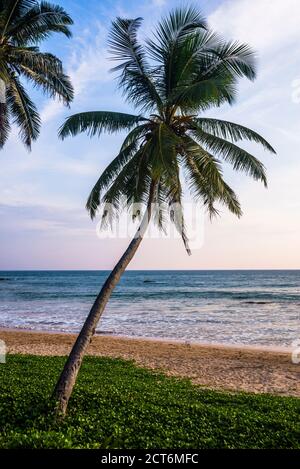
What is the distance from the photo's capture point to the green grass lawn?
5.46 metres

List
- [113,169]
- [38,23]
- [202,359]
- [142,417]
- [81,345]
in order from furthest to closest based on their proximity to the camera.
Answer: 1. [202,359]
2. [38,23]
3. [113,169]
4. [81,345]
5. [142,417]

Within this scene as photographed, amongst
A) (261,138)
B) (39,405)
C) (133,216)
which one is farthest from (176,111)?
(39,405)

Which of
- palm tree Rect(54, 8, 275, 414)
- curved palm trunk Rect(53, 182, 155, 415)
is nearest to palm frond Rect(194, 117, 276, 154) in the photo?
→ palm tree Rect(54, 8, 275, 414)

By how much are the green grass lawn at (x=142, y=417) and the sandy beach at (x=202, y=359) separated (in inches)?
79.4

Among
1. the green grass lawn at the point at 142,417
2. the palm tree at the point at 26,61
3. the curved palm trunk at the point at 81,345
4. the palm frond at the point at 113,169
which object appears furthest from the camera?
the palm tree at the point at 26,61

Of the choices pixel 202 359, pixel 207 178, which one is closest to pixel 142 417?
pixel 207 178

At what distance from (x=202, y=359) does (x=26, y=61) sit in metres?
11.7

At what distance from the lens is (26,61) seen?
10.6 metres

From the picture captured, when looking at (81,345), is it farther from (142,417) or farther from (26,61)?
(26,61)

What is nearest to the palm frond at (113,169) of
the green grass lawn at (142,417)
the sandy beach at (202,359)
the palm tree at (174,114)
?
the palm tree at (174,114)

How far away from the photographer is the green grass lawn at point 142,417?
17.9 feet

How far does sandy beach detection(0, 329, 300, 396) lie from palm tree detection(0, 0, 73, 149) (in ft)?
28.3

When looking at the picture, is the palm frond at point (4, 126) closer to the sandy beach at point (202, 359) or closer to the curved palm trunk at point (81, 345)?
the curved palm trunk at point (81, 345)
